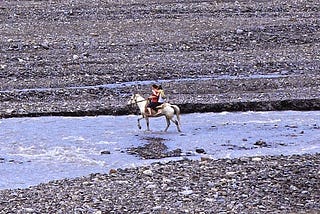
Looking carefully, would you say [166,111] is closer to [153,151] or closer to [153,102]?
[153,102]

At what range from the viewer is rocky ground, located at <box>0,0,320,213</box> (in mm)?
12750

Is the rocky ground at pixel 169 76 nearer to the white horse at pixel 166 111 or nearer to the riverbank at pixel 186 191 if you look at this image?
the riverbank at pixel 186 191

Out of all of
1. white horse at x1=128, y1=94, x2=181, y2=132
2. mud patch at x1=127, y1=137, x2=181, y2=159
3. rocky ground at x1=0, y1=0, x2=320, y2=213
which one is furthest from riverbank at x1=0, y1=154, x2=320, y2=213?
white horse at x1=128, y1=94, x2=181, y2=132

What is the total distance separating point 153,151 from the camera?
1720 cm

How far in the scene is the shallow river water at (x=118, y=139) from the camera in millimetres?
16203

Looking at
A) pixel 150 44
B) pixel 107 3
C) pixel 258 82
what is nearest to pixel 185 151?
pixel 258 82

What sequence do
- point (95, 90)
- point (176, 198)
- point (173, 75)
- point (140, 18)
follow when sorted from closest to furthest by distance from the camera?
point (176, 198), point (95, 90), point (173, 75), point (140, 18)

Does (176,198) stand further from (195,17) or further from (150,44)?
(195,17)

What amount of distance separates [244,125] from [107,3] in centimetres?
1694

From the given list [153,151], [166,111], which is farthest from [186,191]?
Answer: [166,111]

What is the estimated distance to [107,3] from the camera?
35.3 m

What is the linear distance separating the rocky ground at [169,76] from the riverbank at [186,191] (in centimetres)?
2

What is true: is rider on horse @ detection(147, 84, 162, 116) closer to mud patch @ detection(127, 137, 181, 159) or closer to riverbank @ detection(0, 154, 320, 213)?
mud patch @ detection(127, 137, 181, 159)

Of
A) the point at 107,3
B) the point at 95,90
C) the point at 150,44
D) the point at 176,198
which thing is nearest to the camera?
the point at 176,198
